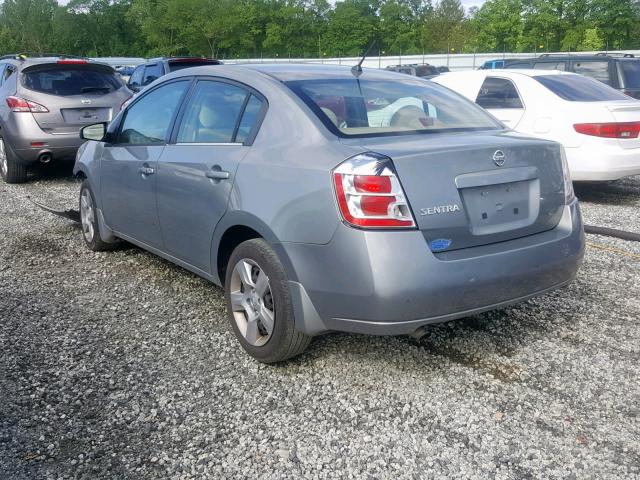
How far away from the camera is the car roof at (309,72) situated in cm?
387

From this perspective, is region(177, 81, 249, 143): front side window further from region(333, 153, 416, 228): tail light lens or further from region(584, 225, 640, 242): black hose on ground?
region(584, 225, 640, 242): black hose on ground

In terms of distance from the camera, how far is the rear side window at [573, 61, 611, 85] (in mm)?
11609

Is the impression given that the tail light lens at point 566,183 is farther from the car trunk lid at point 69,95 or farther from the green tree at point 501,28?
the green tree at point 501,28

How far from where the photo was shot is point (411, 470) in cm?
264

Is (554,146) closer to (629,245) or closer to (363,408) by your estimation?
(363,408)

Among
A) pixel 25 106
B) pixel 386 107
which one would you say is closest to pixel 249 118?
pixel 386 107

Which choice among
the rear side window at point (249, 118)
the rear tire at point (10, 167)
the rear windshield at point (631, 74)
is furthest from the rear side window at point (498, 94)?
the rear tire at point (10, 167)

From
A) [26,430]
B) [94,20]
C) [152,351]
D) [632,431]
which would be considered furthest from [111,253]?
[94,20]

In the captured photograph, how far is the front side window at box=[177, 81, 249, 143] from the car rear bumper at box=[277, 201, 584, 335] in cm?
103

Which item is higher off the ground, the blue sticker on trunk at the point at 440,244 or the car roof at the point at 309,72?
the car roof at the point at 309,72

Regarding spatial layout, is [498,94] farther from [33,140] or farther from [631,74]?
[33,140]

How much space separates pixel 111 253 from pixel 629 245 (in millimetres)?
4694

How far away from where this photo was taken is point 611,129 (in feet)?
24.4

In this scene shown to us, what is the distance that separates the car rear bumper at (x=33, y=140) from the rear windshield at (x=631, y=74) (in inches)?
361
